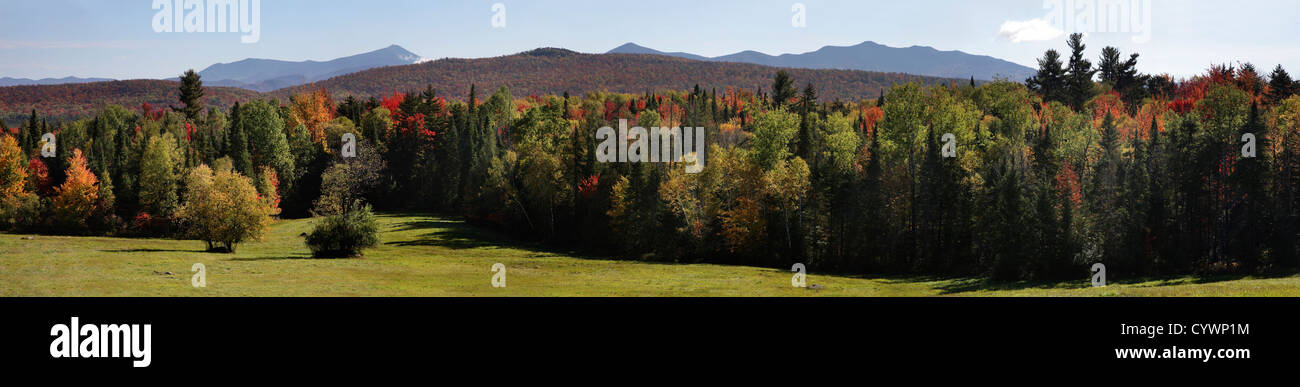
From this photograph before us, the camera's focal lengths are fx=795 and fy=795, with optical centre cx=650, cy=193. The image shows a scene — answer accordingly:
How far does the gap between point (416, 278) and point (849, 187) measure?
3845 centimetres

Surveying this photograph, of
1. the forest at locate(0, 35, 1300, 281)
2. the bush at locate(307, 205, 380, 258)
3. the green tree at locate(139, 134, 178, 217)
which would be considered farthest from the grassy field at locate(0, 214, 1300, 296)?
the green tree at locate(139, 134, 178, 217)

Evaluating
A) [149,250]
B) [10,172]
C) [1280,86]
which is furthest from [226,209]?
[1280,86]

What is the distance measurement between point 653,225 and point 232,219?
36.0 m

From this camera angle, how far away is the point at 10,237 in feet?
259

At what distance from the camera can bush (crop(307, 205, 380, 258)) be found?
65562 millimetres

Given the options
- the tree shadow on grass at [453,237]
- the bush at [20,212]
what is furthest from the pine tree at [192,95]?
the tree shadow on grass at [453,237]

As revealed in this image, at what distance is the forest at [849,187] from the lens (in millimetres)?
59531

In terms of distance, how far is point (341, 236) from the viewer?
66.0 m

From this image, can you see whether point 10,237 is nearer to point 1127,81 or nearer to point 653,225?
point 653,225

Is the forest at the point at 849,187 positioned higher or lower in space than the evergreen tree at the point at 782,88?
lower

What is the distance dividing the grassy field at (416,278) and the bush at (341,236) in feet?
4.84

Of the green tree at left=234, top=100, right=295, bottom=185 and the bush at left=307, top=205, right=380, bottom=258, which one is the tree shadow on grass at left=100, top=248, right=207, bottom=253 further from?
the green tree at left=234, top=100, right=295, bottom=185

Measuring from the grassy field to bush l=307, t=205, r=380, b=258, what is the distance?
147cm

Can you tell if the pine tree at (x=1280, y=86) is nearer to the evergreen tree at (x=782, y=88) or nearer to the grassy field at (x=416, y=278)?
the grassy field at (x=416, y=278)
